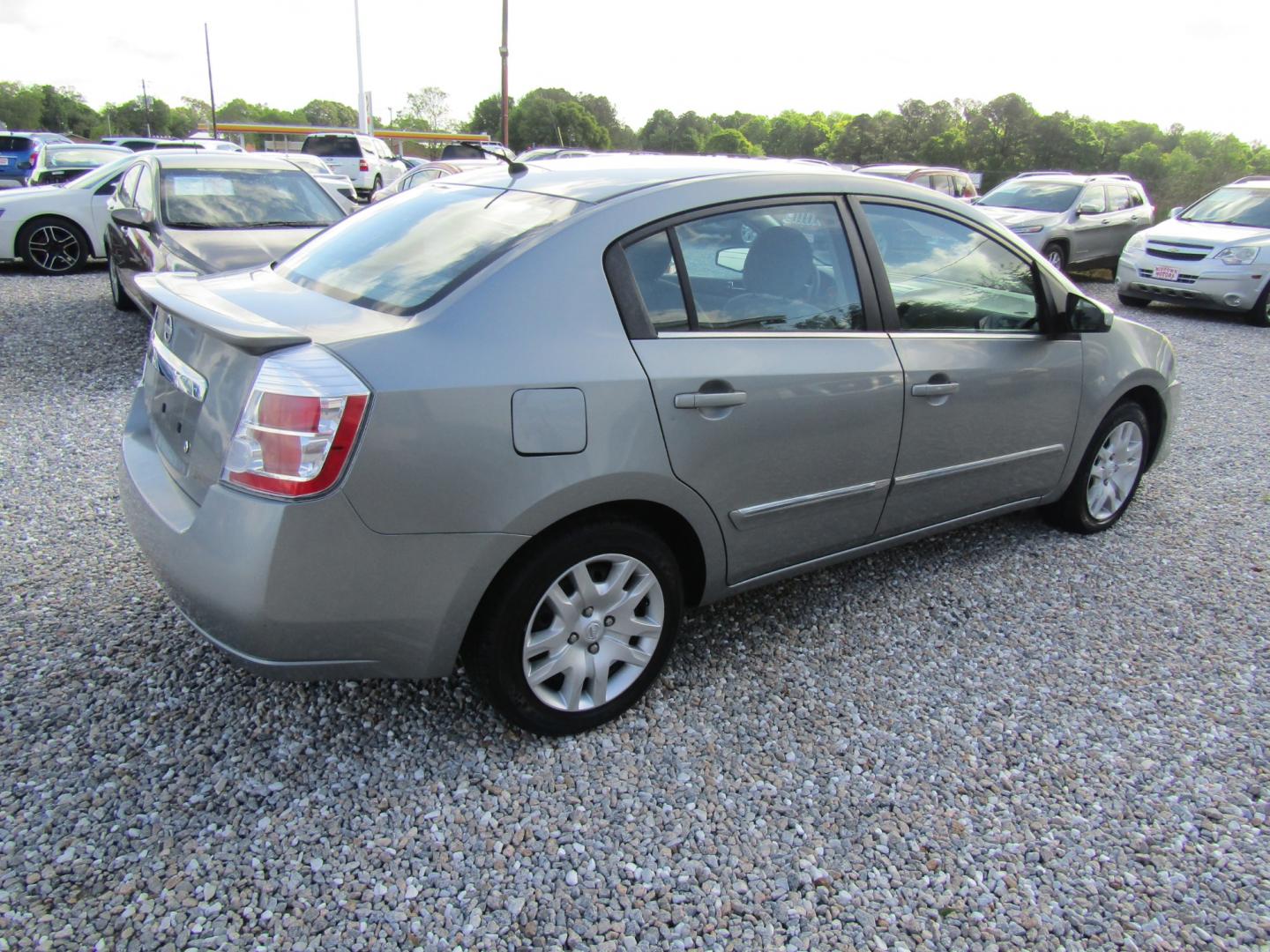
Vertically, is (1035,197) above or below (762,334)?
above

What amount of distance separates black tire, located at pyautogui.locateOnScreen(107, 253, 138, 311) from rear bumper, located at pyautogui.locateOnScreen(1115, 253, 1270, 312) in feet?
37.5

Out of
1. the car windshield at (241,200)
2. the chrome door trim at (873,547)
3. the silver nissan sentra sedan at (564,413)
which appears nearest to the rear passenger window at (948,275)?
the silver nissan sentra sedan at (564,413)

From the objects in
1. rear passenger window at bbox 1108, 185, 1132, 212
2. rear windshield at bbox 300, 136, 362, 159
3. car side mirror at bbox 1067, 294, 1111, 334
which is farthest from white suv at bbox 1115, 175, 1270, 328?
rear windshield at bbox 300, 136, 362, 159

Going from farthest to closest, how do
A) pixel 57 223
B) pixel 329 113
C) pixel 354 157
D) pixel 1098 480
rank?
1. pixel 329 113
2. pixel 354 157
3. pixel 57 223
4. pixel 1098 480

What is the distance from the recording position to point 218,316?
7.92ft

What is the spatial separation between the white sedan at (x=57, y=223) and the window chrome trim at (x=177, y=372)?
9.09m

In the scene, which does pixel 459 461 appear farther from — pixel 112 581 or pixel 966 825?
pixel 112 581

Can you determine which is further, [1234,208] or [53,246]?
[1234,208]

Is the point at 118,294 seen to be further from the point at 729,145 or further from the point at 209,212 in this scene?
the point at 729,145

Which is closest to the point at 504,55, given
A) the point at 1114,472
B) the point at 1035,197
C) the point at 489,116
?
the point at 1035,197

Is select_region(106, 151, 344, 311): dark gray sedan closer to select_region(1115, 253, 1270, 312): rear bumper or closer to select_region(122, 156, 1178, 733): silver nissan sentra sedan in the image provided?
select_region(122, 156, 1178, 733): silver nissan sentra sedan

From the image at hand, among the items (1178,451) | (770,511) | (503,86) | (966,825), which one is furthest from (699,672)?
(503,86)

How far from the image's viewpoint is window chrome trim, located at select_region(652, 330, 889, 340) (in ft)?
8.66

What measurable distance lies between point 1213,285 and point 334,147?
21162 mm
